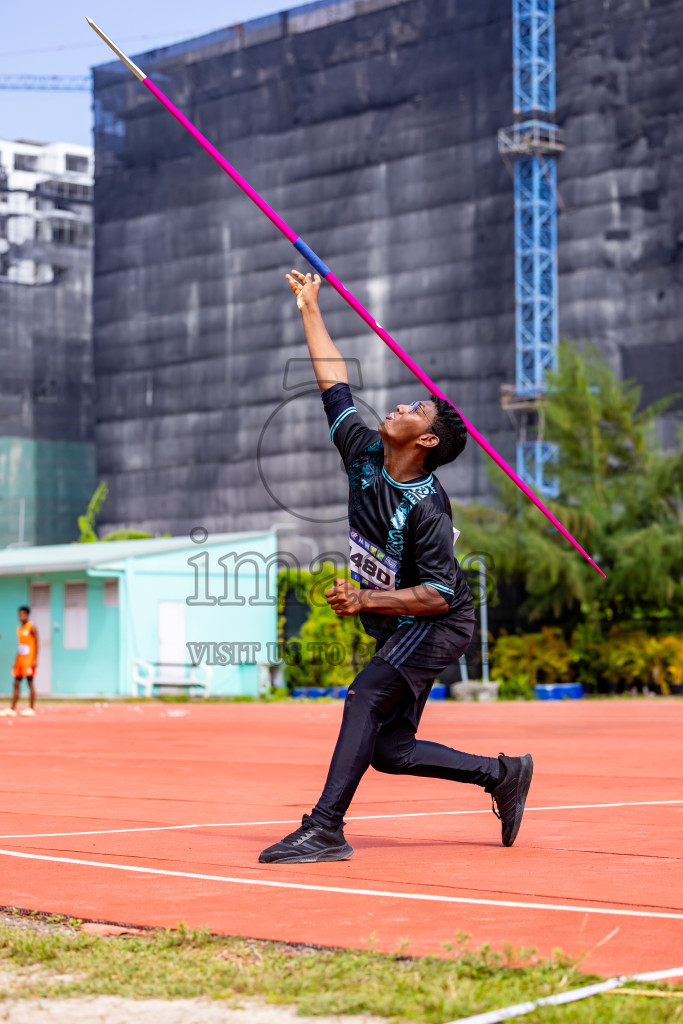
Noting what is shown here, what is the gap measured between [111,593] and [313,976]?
95.8 feet

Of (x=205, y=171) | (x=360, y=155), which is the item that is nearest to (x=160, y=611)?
(x=360, y=155)

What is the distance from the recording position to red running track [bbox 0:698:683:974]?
4442 millimetres

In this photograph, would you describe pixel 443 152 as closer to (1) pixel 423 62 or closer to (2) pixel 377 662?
(1) pixel 423 62

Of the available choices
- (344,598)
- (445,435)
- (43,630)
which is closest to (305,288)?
(445,435)

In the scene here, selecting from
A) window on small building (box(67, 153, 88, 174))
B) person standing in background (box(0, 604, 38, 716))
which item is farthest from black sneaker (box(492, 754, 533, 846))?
window on small building (box(67, 153, 88, 174))

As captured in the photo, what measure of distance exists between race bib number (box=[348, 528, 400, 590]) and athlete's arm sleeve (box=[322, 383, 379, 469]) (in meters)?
0.39

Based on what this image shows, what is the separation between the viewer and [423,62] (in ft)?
197

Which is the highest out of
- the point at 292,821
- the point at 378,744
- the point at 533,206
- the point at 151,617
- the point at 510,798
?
the point at 533,206

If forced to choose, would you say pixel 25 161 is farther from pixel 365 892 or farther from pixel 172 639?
pixel 365 892

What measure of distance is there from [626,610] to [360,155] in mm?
34003

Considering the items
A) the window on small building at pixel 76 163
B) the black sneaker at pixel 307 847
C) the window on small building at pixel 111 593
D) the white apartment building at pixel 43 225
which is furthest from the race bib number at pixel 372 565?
the window on small building at pixel 76 163

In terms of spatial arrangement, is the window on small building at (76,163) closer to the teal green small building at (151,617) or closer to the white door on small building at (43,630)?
the teal green small building at (151,617)

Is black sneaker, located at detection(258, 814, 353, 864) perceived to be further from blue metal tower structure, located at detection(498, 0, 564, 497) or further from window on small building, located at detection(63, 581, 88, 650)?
blue metal tower structure, located at detection(498, 0, 564, 497)

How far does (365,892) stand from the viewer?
5.09 metres
